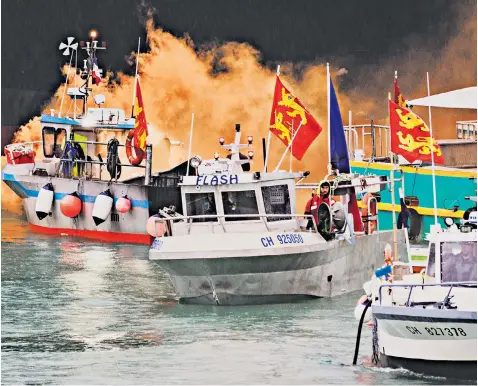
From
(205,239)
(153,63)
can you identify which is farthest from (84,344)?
(153,63)

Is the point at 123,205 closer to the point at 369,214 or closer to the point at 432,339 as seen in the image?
the point at 369,214

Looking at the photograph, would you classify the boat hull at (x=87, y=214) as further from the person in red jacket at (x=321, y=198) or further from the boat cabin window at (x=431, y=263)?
the boat cabin window at (x=431, y=263)

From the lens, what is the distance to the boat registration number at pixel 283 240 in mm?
25344

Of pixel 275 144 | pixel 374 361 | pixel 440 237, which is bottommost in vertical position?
pixel 374 361

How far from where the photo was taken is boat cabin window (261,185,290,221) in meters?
26.4

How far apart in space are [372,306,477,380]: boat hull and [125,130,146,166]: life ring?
2155 centimetres

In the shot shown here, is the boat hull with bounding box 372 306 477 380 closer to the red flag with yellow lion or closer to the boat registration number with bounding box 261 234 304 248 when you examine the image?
the boat registration number with bounding box 261 234 304 248

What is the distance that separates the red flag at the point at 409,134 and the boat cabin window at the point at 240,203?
9.96 feet

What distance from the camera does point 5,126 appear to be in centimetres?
5747

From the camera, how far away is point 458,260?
20.0 m

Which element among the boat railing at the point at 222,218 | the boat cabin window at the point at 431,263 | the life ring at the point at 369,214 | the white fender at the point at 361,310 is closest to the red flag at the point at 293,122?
the boat railing at the point at 222,218

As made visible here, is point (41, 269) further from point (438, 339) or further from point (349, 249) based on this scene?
point (438, 339)

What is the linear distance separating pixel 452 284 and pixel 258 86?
3751cm

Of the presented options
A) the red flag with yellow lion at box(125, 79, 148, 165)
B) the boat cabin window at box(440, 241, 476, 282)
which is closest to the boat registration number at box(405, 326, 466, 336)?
the boat cabin window at box(440, 241, 476, 282)
